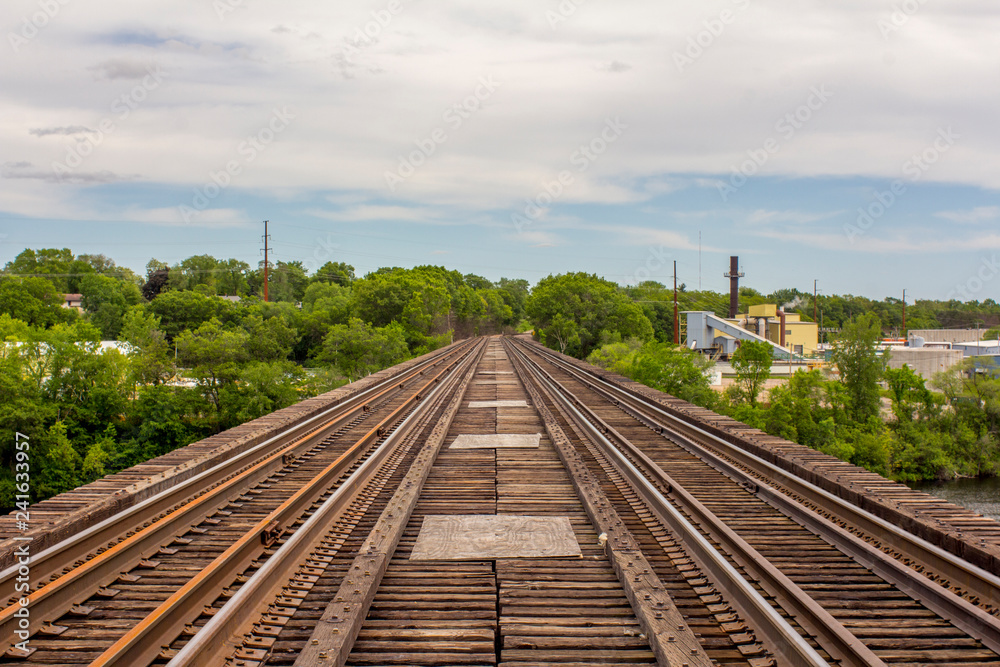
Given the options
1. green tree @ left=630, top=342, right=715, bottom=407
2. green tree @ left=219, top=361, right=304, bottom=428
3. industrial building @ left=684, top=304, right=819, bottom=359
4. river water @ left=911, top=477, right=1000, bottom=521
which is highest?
industrial building @ left=684, top=304, right=819, bottom=359

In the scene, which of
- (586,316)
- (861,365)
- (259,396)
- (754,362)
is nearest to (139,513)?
(259,396)

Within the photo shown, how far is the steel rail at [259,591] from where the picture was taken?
10.8 ft

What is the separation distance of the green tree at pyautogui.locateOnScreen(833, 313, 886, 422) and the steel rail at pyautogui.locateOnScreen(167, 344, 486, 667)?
117ft

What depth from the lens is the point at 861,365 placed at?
1406 inches

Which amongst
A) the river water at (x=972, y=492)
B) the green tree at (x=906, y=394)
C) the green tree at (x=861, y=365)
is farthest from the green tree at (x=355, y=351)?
the river water at (x=972, y=492)

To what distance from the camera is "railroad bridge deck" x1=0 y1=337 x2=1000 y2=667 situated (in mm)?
3584

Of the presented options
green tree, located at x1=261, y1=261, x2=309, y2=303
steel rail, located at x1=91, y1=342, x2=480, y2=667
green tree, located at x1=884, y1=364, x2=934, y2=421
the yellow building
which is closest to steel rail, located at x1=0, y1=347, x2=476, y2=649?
steel rail, located at x1=91, y1=342, x2=480, y2=667

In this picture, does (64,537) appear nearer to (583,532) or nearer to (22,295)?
(583,532)

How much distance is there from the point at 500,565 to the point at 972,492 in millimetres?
34854

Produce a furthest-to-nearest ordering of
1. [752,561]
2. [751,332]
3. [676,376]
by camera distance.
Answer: [751,332]
[676,376]
[752,561]

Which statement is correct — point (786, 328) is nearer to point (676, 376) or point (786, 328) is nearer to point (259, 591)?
point (676, 376)

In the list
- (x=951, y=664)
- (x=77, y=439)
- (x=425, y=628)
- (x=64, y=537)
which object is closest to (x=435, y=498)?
(x=425, y=628)

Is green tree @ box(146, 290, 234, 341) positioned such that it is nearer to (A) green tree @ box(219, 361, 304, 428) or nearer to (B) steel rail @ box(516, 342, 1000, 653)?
(A) green tree @ box(219, 361, 304, 428)

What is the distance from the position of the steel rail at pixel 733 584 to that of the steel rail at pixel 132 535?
4185 mm
